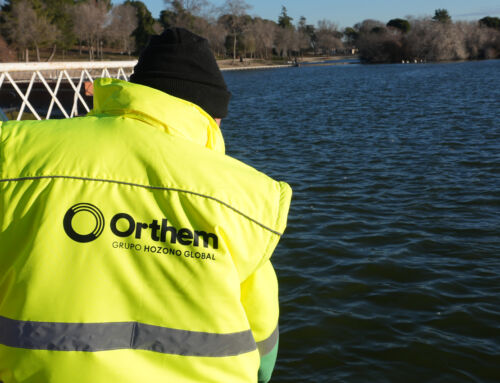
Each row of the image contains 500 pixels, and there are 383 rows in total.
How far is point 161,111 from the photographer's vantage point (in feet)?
5.21

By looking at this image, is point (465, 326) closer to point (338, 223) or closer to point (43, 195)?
point (338, 223)

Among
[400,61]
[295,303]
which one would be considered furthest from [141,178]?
[400,61]

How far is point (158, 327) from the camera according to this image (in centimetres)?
146

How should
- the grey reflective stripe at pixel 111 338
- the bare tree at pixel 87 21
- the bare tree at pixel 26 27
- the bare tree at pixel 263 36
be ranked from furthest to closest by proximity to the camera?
1. the bare tree at pixel 263 36
2. the bare tree at pixel 87 21
3. the bare tree at pixel 26 27
4. the grey reflective stripe at pixel 111 338

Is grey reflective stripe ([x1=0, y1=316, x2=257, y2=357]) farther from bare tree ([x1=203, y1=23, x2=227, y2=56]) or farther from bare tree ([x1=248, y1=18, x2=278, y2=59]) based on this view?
bare tree ([x1=248, y1=18, x2=278, y2=59])

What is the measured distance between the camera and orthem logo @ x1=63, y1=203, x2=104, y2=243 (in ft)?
4.65

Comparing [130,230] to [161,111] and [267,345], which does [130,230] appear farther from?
[267,345]

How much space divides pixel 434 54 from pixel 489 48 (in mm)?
12962

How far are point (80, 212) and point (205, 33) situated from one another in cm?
13160

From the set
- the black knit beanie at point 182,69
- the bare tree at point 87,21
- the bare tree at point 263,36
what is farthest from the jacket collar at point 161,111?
the bare tree at point 263,36

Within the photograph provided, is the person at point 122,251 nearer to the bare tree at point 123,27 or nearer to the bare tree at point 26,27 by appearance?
the bare tree at point 26,27

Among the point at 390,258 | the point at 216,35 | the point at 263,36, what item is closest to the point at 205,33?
the point at 216,35

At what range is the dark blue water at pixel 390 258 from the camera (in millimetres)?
5465

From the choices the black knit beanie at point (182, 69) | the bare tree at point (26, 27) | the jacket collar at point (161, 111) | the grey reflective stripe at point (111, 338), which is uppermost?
the bare tree at point (26, 27)
